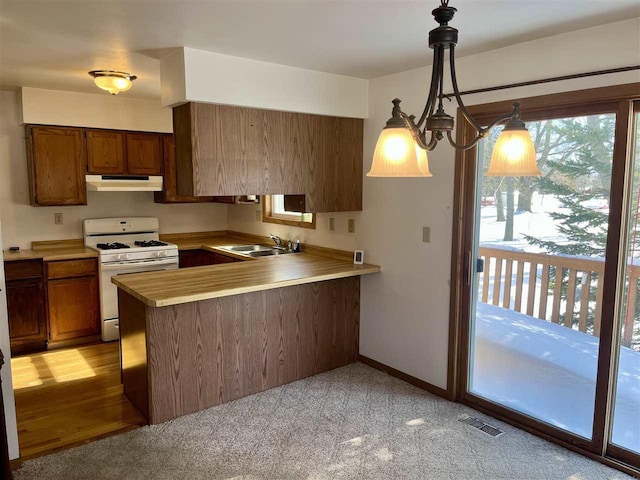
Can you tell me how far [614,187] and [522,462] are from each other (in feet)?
5.17

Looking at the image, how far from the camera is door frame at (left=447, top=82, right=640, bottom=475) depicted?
2.51 metres

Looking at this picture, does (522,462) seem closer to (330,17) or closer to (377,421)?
(377,421)

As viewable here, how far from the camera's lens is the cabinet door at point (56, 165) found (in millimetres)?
4441

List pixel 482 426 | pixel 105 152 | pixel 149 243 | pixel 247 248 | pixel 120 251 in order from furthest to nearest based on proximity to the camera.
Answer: pixel 149 243 < pixel 247 248 < pixel 105 152 < pixel 120 251 < pixel 482 426

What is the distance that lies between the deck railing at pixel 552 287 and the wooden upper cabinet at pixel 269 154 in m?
1.31

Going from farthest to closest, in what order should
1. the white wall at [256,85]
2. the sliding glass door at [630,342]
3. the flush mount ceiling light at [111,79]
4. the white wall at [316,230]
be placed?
the white wall at [316,230] → the flush mount ceiling light at [111,79] → the white wall at [256,85] → the sliding glass door at [630,342]

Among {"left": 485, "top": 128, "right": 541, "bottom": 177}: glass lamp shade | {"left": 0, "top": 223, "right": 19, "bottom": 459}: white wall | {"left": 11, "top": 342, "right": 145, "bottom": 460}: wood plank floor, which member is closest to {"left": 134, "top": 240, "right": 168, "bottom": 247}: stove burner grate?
{"left": 11, "top": 342, "right": 145, "bottom": 460}: wood plank floor

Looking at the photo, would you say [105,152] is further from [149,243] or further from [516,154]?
[516,154]

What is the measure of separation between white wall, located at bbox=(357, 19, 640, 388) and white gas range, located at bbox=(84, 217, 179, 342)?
2.17 m

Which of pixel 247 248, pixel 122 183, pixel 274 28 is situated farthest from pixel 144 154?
pixel 274 28

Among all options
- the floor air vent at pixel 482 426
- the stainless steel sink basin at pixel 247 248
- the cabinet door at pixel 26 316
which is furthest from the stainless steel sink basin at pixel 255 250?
the floor air vent at pixel 482 426

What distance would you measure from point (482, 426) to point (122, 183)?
3.87 m

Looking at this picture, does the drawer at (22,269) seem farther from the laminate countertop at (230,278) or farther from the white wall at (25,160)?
the laminate countertop at (230,278)

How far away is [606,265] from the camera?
2.60 metres
